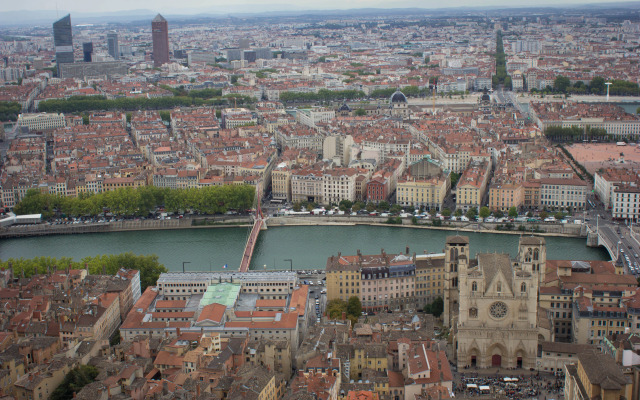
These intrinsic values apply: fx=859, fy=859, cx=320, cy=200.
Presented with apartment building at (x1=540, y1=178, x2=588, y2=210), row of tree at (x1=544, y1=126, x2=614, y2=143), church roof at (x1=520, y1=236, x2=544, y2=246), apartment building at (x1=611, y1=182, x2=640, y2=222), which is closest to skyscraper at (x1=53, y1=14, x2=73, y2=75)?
row of tree at (x1=544, y1=126, x2=614, y2=143)

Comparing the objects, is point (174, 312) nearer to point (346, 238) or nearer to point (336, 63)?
point (346, 238)

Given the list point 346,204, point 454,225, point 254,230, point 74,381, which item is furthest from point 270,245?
point 74,381

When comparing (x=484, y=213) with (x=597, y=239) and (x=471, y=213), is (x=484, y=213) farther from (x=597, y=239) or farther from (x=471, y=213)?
(x=597, y=239)

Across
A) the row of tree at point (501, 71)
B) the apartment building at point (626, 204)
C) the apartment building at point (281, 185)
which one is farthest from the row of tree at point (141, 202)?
the row of tree at point (501, 71)

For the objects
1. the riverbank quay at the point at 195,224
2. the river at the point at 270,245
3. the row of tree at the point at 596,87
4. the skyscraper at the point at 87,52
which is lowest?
the river at the point at 270,245

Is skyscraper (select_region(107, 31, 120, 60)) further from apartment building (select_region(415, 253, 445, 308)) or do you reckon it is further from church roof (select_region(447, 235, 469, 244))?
church roof (select_region(447, 235, 469, 244))

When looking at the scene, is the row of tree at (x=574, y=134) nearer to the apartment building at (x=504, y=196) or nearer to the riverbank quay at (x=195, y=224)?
the apartment building at (x=504, y=196)
